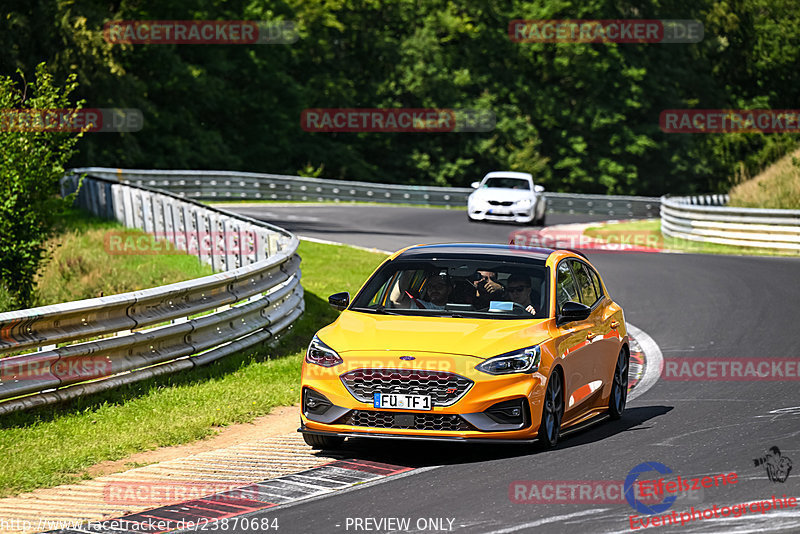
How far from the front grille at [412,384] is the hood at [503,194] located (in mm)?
27327

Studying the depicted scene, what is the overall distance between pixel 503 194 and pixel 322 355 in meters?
27.3

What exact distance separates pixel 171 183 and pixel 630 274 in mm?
24457

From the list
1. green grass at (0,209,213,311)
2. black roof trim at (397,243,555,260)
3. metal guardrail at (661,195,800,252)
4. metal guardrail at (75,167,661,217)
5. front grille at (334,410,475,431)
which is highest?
black roof trim at (397,243,555,260)

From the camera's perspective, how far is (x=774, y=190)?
111 ft

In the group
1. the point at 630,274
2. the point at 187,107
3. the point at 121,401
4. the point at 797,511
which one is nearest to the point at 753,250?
the point at 630,274

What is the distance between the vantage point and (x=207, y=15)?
2371 inches

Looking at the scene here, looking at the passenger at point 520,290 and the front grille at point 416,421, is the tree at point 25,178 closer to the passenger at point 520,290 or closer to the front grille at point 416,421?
the passenger at point 520,290

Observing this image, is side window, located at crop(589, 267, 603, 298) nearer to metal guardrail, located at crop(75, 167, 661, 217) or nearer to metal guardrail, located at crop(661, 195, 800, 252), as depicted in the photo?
metal guardrail, located at crop(661, 195, 800, 252)

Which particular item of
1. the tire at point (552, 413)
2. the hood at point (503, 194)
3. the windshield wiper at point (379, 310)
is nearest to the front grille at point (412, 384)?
the tire at point (552, 413)

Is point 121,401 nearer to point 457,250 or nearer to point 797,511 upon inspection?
point 457,250

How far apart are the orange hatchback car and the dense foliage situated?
4218 centimetres

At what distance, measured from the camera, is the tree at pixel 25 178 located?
620 inches

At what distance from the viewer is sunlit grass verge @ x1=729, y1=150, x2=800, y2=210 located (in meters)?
33.0

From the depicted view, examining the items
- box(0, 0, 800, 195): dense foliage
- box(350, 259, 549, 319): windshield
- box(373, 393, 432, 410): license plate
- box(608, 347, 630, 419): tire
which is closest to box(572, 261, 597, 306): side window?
box(608, 347, 630, 419): tire
